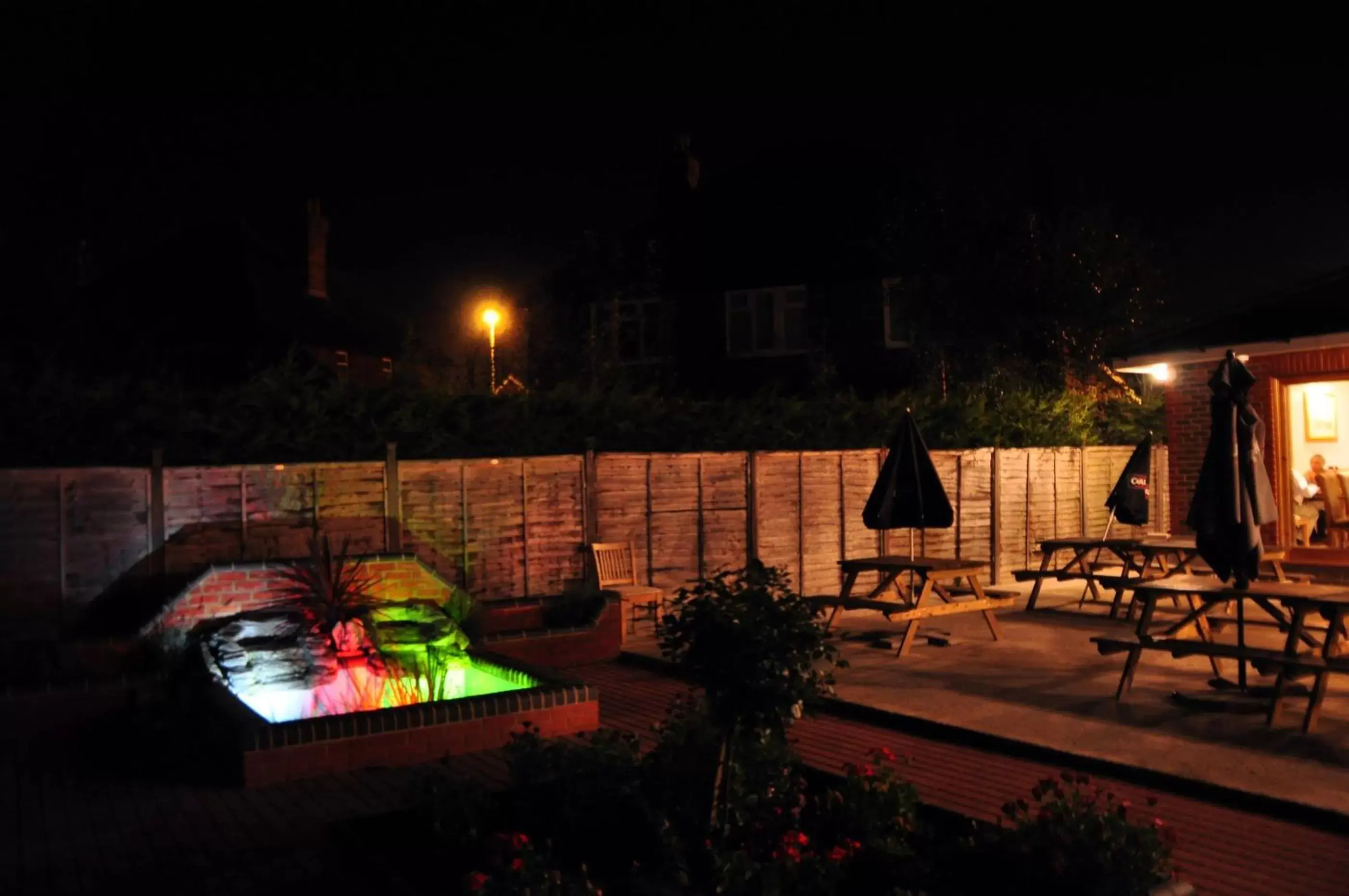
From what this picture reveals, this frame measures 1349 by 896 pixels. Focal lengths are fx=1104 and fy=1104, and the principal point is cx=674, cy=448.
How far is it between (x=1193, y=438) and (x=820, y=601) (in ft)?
19.5

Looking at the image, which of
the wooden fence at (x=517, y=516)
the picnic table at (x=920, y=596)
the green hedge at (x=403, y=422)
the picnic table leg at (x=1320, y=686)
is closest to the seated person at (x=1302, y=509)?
the wooden fence at (x=517, y=516)

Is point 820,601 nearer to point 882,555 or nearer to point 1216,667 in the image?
point 1216,667

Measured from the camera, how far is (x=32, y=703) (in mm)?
7047

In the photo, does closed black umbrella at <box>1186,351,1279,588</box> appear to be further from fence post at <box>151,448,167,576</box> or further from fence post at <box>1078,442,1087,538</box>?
fence post at <box>1078,442,1087,538</box>

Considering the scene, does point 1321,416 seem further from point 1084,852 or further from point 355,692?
point 1084,852

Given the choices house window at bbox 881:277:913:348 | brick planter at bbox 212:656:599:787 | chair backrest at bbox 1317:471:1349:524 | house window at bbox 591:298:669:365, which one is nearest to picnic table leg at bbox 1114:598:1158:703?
brick planter at bbox 212:656:599:787

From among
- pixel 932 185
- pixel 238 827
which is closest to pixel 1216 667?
pixel 238 827

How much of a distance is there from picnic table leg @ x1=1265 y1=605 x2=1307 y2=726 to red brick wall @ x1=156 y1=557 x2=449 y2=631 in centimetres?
616

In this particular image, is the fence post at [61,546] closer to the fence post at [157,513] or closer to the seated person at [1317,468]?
the fence post at [157,513]

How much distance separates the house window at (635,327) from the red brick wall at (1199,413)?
45.0 feet

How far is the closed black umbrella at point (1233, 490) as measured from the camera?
283 inches

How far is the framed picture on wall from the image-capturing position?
51.9ft

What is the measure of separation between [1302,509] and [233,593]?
1143 centimetres

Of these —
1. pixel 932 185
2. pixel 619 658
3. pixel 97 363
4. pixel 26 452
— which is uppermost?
pixel 932 185
